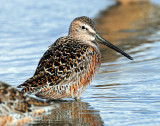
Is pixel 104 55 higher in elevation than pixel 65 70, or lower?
higher

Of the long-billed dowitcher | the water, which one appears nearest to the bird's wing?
the long-billed dowitcher

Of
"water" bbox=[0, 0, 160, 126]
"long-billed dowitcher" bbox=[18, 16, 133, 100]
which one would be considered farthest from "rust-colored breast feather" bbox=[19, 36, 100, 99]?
"water" bbox=[0, 0, 160, 126]

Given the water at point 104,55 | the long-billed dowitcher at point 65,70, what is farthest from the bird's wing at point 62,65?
the water at point 104,55

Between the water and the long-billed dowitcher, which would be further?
the long-billed dowitcher

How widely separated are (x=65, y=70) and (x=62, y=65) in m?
0.07

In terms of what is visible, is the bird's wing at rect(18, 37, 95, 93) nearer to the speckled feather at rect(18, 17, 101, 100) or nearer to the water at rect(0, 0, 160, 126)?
the speckled feather at rect(18, 17, 101, 100)

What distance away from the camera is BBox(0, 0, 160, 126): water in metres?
5.46

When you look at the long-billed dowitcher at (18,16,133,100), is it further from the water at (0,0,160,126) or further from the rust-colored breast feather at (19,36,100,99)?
the water at (0,0,160,126)

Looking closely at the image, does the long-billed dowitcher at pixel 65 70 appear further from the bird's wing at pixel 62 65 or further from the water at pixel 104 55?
the water at pixel 104 55

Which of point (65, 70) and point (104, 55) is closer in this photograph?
point (65, 70)

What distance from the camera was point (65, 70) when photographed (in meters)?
5.70

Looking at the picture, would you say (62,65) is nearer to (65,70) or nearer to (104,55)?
(65,70)

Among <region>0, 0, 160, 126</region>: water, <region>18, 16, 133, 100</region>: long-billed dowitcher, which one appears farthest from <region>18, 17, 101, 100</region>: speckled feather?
<region>0, 0, 160, 126</region>: water

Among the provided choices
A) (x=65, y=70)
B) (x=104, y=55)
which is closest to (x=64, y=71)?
(x=65, y=70)
